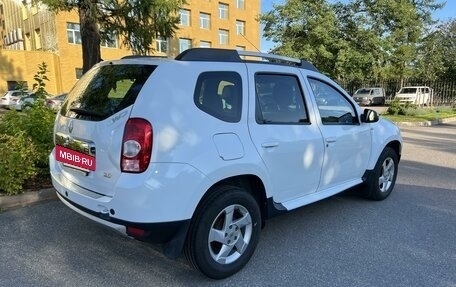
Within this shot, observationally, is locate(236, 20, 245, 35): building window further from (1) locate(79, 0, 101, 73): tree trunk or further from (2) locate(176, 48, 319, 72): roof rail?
(2) locate(176, 48, 319, 72): roof rail

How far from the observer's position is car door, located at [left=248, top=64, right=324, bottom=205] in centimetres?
329

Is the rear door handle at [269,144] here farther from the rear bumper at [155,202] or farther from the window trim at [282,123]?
the rear bumper at [155,202]

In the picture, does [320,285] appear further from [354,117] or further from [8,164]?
[8,164]

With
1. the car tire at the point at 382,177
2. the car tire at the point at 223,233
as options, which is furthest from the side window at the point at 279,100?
the car tire at the point at 382,177

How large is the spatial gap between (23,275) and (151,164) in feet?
5.04

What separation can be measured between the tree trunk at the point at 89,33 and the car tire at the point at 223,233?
6.87m

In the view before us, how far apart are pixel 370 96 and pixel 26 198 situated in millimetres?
30664

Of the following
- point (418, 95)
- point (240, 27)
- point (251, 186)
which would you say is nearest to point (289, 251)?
point (251, 186)

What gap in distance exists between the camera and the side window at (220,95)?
2937mm

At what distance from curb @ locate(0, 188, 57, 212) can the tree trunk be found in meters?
4.67

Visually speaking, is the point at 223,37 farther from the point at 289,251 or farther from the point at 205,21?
the point at 289,251

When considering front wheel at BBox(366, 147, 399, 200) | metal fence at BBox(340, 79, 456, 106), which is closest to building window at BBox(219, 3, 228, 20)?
metal fence at BBox(340, 79, 456, 106)

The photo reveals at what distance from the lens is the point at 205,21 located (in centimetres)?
4294

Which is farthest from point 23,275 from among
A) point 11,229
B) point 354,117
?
point 354,117
